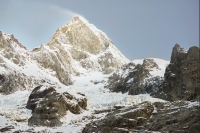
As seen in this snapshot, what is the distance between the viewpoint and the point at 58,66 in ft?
253

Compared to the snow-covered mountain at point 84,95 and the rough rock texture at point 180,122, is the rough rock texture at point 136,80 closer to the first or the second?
the snow-covered mountain at point 84,95

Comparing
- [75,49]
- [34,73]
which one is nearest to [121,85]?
[34,73]

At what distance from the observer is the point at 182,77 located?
35.6 m

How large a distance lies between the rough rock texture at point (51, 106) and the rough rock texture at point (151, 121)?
646 centimetres

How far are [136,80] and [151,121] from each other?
2539 cm

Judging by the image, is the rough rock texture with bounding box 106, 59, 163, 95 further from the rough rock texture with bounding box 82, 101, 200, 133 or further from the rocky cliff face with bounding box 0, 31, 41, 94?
the rocky cliff face with bounding box 0, 31, 41, 94

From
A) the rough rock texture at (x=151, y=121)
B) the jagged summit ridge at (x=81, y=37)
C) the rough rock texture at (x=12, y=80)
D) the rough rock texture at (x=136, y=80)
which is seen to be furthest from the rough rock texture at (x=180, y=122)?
the jagged summit ridge at (x=81, y=37)

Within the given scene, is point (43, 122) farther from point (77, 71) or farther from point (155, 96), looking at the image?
point (77, 71)

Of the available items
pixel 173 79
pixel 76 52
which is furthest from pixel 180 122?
pixel 76 52

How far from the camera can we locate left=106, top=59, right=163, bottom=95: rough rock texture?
136ft

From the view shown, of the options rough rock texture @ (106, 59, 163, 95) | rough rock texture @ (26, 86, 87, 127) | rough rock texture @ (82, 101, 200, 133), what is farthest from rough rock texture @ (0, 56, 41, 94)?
rough rock texture @ (82, 101, 200, 133)

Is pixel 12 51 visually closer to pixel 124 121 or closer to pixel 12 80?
pixel 12 80

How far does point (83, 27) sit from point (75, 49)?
57.7ft

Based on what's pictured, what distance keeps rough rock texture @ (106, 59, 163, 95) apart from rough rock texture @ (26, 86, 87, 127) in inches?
467
